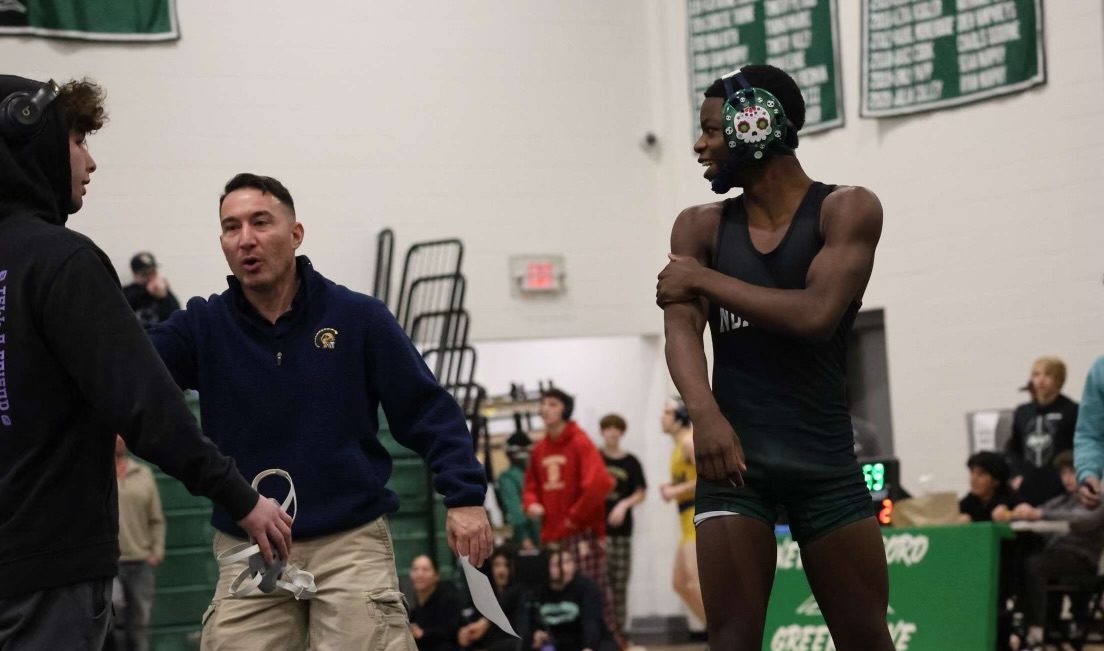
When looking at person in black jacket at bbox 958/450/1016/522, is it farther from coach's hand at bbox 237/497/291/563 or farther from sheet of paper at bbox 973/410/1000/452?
coach's hand at bbox 237/497/291/563

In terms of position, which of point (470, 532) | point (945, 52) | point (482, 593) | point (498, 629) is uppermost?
point (945, 52)

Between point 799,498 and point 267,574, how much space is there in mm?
1304

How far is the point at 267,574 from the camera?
3352mm

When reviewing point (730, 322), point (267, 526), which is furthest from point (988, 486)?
point (267, 526)

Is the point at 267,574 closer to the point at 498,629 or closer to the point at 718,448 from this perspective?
the point at 718,448

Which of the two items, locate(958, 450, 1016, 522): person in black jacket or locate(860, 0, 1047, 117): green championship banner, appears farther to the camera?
locate(860, 0, 1047, 117): green championship banner

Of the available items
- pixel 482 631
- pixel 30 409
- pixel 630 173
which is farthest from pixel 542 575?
pixel 30 409

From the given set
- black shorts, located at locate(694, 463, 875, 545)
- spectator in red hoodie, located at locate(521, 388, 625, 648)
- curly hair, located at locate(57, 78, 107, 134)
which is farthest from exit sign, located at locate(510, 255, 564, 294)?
curly hair, located at locate(57, 78, 107, 134)

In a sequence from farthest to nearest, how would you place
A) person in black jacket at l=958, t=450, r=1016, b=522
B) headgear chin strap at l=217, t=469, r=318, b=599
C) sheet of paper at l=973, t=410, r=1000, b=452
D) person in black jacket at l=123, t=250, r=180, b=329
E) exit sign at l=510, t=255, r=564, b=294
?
exit sign at l=510, t=255, r=564, b=294, person in black jacket at l=123, t=250, r=180, b=329, sheet of paper at l=973, t=410, r=1000, b=452, person in black jacket at l=958, t=450, r=1016, b=522, headgear chin strap at l=217, t=469, r=318, b=599

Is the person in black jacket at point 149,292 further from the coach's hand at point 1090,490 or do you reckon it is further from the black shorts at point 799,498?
the black shorts at point 799,498

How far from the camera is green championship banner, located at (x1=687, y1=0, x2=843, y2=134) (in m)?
12.0

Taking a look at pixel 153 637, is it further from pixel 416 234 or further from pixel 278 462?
pixel 278 462

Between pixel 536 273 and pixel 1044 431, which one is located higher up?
pixel 536 273

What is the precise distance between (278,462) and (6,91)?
1.29m
